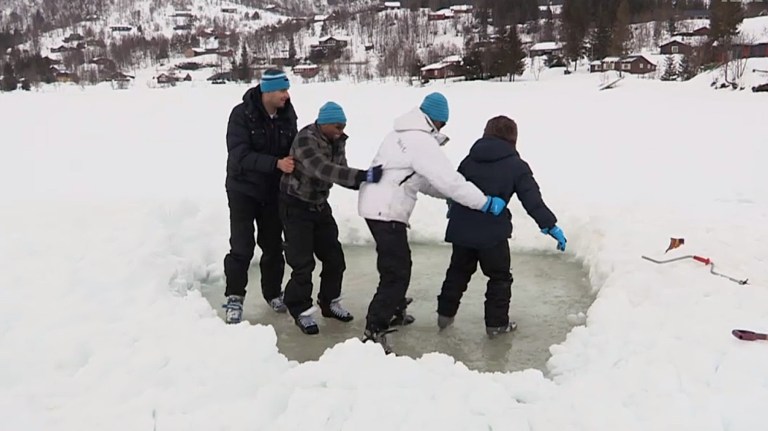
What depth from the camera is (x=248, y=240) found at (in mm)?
3992

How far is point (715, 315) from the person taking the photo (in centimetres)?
330

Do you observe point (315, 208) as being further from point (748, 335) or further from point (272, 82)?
point (748, 335)

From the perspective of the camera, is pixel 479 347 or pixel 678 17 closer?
pixel 479 347

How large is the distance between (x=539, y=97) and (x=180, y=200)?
60.7ft

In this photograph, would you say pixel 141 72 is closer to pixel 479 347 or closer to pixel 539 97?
pixel 539 97

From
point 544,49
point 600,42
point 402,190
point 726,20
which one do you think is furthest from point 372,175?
point 544,49

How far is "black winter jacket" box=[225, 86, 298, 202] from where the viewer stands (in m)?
3.70

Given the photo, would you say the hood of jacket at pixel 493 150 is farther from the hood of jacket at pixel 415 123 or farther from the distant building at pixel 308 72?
the distant building at pixel 308 72

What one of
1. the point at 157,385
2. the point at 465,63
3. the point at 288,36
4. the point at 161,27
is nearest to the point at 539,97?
the point at 465,63

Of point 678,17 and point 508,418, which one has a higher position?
point 678,17

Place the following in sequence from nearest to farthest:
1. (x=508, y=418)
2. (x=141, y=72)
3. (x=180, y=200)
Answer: (x=508, y=418)
(x=180, y=200)
(x=141, y=72)

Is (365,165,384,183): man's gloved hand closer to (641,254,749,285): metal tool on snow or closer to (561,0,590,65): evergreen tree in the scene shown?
(641,254,749,285): metal tool on snow

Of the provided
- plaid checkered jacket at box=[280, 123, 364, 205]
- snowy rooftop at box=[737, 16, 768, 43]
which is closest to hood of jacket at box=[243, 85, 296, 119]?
plaid checkered jacket at box=[280, 123, 364, 205]

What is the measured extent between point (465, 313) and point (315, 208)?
1222 mm
